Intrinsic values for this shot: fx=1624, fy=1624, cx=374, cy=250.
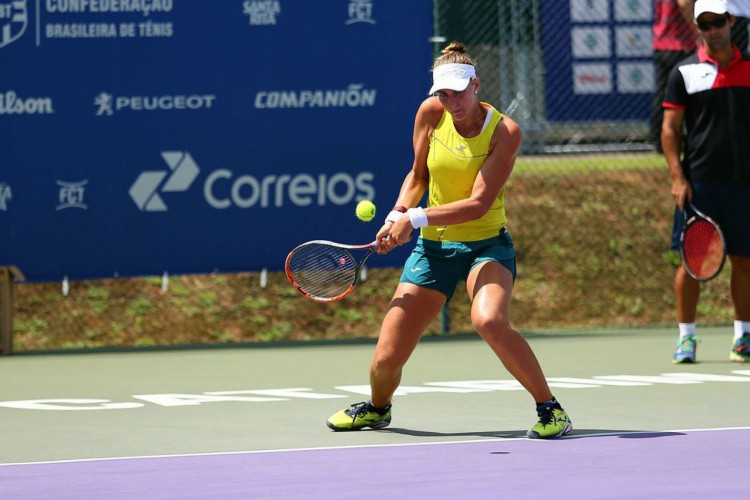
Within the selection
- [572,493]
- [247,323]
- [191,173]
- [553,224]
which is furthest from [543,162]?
[572,493]

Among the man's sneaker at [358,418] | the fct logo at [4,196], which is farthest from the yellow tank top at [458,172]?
the fct logo at [4,196]

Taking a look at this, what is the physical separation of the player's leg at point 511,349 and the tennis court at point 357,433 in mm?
122

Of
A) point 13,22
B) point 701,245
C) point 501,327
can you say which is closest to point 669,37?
point 701,245

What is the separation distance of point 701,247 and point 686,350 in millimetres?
767

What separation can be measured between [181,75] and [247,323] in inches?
93.1

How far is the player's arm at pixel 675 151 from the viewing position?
9.93 m

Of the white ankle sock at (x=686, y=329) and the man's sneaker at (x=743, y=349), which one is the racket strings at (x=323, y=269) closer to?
the white ankle sock at (x=686, y=329)

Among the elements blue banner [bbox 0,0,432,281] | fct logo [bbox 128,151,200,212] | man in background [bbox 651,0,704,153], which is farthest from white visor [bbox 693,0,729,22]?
man in background [bbox 651,0,704,153]

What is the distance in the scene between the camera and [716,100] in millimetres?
10094

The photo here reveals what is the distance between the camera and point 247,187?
11.6 m

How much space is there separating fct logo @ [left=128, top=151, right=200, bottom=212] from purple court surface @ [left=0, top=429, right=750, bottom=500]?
494cm

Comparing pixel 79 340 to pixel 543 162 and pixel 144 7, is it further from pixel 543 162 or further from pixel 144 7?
pixel 543 162

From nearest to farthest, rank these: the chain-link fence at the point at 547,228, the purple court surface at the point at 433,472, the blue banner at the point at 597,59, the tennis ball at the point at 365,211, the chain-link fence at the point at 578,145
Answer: the purple court surface at the point at 433,472 → the tennis ball at the point at 365,211 → the chain-link fence at the point at 547,228 → the chain-link fence at the point at 578,145 → the blue banner at the point at 597,59

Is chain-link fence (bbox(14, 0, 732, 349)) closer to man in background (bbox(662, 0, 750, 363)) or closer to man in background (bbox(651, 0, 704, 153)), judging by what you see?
man in background (bbox(651, 0, 704, 153))
